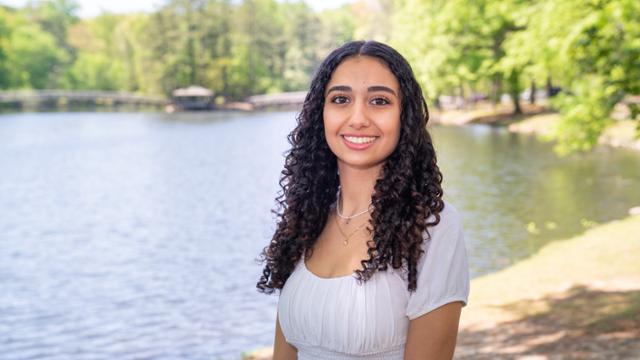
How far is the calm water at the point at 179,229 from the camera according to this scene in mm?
11195

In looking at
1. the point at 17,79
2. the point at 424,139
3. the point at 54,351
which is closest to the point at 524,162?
the point at 54,351

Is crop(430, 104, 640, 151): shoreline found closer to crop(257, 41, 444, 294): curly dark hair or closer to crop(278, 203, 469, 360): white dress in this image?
crop(257, 41, 444, 294): curly dark hair

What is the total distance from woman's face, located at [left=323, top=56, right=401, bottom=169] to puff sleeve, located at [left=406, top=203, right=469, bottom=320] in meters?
0.30

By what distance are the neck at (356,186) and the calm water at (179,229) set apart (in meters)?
1.74

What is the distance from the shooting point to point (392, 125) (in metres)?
2.26

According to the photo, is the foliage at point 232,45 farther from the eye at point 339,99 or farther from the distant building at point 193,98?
the eye at point 339,99

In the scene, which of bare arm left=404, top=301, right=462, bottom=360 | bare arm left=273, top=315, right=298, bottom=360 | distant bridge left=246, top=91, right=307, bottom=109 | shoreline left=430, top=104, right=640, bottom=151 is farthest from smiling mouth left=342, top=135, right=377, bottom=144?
distant bridge left=246, top=91, right=307, bottom=109

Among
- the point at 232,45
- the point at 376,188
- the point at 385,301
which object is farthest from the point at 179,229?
the point at 232,45

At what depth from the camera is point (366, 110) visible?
2246 mm

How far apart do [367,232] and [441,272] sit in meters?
0.30

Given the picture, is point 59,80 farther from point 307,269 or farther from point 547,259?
point 307,269

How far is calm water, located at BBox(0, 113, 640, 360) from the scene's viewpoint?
11.2m

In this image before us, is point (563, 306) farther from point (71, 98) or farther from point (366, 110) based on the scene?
point (71, 98)

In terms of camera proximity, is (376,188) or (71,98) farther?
(71,98)
